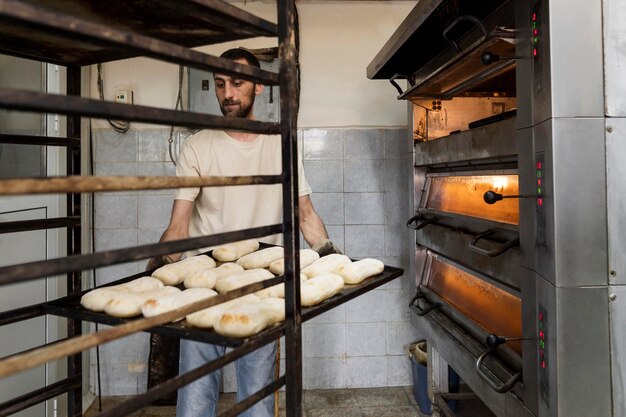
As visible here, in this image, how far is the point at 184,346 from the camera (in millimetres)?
1732

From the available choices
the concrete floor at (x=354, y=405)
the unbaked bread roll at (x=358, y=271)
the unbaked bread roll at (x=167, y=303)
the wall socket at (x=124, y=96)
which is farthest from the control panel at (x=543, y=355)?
the wall socket at (x=124, y=96)

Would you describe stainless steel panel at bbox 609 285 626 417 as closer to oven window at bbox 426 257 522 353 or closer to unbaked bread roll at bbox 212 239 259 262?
oven window at bbox 426 257 522 353

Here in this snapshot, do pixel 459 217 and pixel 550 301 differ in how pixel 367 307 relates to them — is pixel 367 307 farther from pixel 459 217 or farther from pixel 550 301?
pixel 550 301

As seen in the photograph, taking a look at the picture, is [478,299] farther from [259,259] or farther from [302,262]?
[259,259]

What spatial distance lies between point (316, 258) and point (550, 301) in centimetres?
74

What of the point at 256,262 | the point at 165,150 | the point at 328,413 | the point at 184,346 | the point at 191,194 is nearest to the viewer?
the point at 256,262

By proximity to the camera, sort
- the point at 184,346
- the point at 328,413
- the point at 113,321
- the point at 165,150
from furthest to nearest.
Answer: the point at 165,150, the point at 328,413, the point at 184,346, the point at 113,321

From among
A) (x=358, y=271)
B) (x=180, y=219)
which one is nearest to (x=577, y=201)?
(x=358, y=271)

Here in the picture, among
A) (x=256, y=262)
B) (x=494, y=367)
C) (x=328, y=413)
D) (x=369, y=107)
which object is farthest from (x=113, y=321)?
(x=369, y=107)

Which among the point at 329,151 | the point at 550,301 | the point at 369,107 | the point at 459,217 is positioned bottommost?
the point at 550,301

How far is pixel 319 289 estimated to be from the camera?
1.11m

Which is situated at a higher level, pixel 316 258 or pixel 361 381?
pixel 316 258

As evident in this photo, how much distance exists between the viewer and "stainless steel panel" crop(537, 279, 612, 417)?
1.16m

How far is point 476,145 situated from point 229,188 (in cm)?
109
